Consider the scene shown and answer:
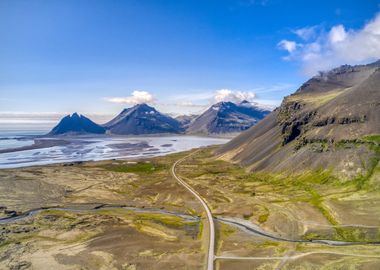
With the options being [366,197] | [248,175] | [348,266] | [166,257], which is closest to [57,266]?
[166,257]

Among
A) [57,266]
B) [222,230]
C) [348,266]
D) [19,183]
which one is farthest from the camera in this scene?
[19,183]

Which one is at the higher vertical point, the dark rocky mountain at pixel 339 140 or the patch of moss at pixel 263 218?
the dark rocky mountain at pixel 339 140

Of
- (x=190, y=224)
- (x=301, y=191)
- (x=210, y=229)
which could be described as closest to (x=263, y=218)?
(x=210, y=229)

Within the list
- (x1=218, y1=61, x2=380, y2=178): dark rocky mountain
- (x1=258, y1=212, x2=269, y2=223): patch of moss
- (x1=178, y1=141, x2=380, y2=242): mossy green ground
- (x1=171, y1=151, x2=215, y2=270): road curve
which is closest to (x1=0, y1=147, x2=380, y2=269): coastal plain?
(x1=178, y1=141, x2=380, y2=242): mossy green ground

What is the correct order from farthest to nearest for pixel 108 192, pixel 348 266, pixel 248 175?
pixel 248 175
pixel 108 192
pixel 348 266

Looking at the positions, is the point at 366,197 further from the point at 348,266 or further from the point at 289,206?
the point at 348,266

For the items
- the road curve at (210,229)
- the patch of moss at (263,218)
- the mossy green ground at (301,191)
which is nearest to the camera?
the road curve at (210,229)

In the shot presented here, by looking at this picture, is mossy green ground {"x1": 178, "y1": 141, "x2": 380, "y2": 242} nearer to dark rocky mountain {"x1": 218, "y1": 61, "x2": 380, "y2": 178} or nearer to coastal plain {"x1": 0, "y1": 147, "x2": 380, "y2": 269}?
coastal plain {"x1": 0, "y1": 147, "x2": 380, "y2": 269}

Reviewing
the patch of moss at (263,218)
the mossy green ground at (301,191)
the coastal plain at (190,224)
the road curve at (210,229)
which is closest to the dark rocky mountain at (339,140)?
the mossy green ground at (301,191)

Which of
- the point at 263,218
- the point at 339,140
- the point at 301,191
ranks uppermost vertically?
the point at 339,140

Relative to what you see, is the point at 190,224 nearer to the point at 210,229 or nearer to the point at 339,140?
the point at 210,229

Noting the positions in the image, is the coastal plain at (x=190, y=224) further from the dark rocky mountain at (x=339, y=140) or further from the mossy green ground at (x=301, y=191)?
the dark rocky mountain at (x=339, y=140)
